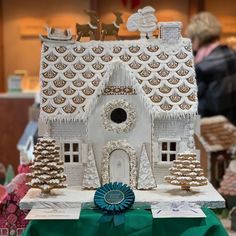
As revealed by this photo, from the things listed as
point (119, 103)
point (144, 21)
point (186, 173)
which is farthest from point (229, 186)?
point (144, 21)

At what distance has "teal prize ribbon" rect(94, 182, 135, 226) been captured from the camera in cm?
181

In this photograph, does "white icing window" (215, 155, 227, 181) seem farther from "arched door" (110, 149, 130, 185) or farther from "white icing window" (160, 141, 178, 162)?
"arched door" (110, 149, 130, 185)

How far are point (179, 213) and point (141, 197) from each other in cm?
18

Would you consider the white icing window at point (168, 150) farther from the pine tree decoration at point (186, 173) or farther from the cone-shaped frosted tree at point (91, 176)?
the cone-shaped frosted tree at point (91, 176)

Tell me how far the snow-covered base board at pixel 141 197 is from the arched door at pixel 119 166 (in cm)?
9

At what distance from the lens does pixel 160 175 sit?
7.07 ft

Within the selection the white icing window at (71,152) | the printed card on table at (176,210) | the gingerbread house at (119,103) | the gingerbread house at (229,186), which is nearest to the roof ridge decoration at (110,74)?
the gingerbread house at (119,103)

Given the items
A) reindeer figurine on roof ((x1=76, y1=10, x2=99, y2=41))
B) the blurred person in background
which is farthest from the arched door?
the blurred person in background

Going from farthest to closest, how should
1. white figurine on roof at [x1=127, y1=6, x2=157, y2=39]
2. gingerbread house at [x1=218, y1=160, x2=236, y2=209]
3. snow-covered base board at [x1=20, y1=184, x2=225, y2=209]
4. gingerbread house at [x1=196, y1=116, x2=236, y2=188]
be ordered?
gingerbread house at [x1=196, y1=116, x2=236, y2=188] → gingerbread house at [x1=218, y1=160, x2=236, y2=209] → white figurine on roof at [x1=127, y1=6, x2=157, y2=39] → snow-covered base board at [x1=20, y1=184, x2=225, y2=209]

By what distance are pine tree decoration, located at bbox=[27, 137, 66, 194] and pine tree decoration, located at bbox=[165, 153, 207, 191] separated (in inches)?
16.2

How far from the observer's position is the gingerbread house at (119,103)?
2.11 metres

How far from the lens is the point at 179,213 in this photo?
5.92 feet

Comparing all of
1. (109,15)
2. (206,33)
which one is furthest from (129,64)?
(109,15)

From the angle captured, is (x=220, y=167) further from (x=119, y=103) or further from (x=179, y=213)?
(x=179, y=213)
